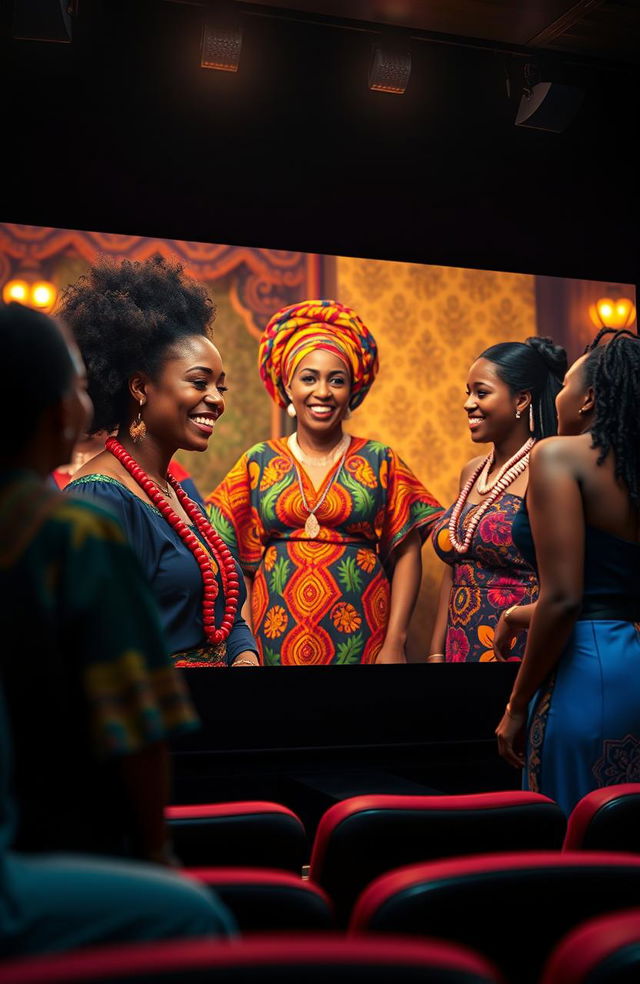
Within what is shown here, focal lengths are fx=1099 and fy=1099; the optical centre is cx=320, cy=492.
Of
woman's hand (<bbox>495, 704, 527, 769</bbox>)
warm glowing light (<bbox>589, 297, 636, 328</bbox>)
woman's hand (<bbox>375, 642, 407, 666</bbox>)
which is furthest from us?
warm glowing light (<bbox>589, 297, 636, 328</bbox>)

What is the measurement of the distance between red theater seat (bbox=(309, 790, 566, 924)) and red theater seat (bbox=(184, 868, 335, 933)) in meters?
0.37

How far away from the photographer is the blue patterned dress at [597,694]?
241 cm

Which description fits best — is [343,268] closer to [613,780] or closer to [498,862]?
[613,780]

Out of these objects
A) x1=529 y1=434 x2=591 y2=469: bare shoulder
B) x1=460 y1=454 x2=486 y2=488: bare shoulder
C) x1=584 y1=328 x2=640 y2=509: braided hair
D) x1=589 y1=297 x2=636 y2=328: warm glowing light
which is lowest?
x1=529 y1=434 x2=591 y2=469: bare shoulder

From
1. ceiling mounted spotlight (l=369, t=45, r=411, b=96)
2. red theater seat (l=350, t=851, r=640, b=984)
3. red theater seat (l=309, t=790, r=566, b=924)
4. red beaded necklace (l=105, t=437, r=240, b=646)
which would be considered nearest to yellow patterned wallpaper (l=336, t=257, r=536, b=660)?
ceiling mounted spotlight (l=369, t=45, r=411, b=96)

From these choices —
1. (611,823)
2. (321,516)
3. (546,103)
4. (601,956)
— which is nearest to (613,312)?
(546,103)

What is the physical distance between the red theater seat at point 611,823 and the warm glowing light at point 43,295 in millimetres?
3287

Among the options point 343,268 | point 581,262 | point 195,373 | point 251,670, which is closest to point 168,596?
point 195,373

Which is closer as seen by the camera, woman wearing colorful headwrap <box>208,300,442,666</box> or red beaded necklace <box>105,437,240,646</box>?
red beaded necklace <box>105,437,240,646</box>

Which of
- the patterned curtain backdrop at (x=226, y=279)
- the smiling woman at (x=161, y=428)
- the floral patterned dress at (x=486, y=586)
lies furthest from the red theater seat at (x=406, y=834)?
the floral patterned dress at (x=486, y=586)

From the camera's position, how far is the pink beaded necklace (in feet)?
15.7

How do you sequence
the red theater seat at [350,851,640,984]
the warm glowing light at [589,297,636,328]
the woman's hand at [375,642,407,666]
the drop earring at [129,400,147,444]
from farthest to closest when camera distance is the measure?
the warm glowing light at [589,297,636,328] < the woman's hand at [375,642,407,666] < the drop earring at [129,400,147,444] < the red theater seat at [350,851,640,984]

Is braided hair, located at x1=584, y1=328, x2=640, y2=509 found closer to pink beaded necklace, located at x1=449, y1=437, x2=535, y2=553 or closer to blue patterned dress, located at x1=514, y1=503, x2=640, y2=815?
blue patterned dress, located at x1=514, y1=503, x2=640, y2=815

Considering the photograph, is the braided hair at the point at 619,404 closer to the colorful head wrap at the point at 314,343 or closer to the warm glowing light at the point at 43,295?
the colorful head wrap at the point at 314,343
